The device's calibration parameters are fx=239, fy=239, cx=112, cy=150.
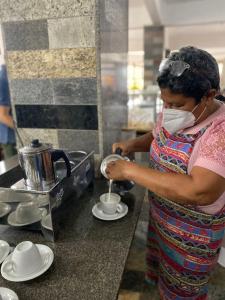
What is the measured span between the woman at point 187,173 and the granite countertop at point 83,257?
19cm

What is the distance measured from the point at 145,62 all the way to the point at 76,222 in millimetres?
3635

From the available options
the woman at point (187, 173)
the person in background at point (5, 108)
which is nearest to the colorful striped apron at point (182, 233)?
the woman at point (187, 173)

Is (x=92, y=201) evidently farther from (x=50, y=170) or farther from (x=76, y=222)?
(x=50, y=170)

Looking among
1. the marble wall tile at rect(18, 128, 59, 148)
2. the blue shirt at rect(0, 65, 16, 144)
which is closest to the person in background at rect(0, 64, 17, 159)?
the blue shirt at rect(0, 65, 16, 144)

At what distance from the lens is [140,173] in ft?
2.48

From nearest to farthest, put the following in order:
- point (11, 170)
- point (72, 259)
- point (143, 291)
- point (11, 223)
A: point (72, 259)
point (11, 223)
point (11, 170)
point (143, 291)

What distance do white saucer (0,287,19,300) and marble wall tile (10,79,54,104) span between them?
846 mm

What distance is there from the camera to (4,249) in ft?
2.48

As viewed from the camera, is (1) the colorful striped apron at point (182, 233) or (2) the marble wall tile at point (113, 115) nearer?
(1) the colorful striped apron at point (182, 233)

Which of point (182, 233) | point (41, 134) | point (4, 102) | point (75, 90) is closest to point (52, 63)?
point (75, 90)

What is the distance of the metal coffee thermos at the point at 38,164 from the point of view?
0.79 m

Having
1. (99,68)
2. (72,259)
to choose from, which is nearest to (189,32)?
(99,68)

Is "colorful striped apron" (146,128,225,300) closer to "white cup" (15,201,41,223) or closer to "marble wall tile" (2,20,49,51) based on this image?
"white cup" (15,201,41,223)

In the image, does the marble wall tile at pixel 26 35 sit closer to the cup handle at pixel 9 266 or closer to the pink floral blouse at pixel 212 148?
the pink floral blouse at pixel 212 148
